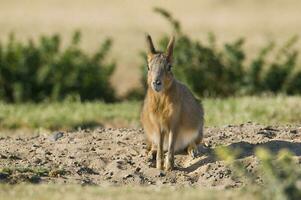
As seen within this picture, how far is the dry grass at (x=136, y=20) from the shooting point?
23.4m

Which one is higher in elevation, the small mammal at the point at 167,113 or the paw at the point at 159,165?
the small mammal at the point at 167,113

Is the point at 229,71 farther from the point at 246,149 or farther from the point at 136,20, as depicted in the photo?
the point at 136,20

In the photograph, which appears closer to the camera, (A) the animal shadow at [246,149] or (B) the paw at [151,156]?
(A) the animal shadow at [246,149]

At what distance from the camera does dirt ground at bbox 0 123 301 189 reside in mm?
7961

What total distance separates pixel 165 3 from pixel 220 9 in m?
2.83

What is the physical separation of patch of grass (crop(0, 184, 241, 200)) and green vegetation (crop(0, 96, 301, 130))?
15.4 feet

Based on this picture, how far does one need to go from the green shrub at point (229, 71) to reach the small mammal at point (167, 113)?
657 centimetres

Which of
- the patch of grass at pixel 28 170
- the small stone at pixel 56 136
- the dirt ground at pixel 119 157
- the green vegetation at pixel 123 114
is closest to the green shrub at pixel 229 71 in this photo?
the green vegetation at pixel 123 114

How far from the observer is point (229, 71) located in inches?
608

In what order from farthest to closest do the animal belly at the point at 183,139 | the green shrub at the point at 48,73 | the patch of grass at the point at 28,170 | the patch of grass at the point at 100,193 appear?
the green shrub at the point at 48,73
the animal belly at the point at 183,139
the patch of grass at the point at 28,170
the patch of grass at the point at 100,193

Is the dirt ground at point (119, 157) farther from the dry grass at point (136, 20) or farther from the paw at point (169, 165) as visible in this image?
the dry grass at point (136, 20)

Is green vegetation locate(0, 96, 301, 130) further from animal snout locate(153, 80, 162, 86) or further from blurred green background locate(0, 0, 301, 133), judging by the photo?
animal snout locate(153, 80, 162, 86)

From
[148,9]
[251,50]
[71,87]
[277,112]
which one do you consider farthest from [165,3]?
[277,112]

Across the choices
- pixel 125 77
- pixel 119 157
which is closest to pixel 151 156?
pixel 119 157
